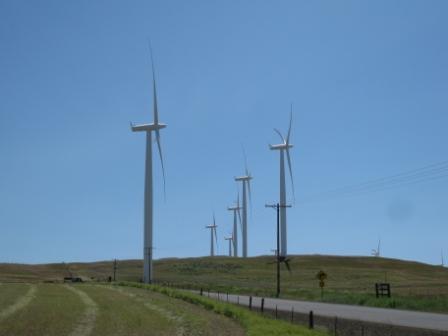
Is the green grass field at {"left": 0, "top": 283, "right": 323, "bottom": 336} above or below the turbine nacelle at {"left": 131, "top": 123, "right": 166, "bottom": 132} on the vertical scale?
below

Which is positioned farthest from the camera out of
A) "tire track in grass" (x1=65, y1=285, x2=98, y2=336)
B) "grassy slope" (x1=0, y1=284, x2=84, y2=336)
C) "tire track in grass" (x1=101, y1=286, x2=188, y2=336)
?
"tire track in grass" (x1=101, y1=286, x2=188, y2=336)

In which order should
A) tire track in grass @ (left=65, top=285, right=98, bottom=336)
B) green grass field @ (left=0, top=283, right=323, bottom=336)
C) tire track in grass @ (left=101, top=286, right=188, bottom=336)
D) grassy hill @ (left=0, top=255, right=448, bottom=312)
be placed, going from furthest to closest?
1. grassy hill @ (left=0, top=255, right=448, bottom=312)
2. tire track in grass @ (left=101, top=286, right=188, bottom=336)
3. tire track in grass @ (left=65, top=285, right=98, bottom=336)
4. green grass field @ (left=0, top=283, right=323, bottom=336)

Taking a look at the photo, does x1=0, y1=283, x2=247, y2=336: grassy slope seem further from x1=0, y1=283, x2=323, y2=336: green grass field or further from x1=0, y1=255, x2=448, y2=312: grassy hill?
x1=0, y1=255, x2=448, y2=312: grassy hill

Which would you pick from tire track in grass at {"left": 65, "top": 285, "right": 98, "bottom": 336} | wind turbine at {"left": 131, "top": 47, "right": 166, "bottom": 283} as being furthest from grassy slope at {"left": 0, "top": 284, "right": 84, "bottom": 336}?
wind turbine at {"left": 131, "top": 47, "right": 166, "bottom": 283}

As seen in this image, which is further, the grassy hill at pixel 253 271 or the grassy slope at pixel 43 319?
the grassy hill at pixel 253 271

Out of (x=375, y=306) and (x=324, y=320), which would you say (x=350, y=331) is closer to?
(x=324, y=320)

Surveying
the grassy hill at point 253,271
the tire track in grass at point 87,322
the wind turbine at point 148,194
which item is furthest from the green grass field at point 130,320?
the grassy hill at point 253,271

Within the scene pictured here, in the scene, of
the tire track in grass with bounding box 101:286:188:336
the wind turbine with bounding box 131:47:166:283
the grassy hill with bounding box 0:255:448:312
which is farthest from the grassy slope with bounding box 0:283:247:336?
the grassy hill with bounding box 0:255:448:312

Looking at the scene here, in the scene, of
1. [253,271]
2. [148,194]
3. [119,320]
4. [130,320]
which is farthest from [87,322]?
[253,271]

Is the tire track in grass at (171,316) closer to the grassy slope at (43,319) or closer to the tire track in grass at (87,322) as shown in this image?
the tire track in grass at (87,322)

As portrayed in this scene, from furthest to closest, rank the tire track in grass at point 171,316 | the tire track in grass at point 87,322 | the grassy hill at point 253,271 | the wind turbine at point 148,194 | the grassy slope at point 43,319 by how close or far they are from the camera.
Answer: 1. the grassy hill at point 253,271
2. the wind turbine at point 148,194
3. the tire track in grass at point 171,316
4. the grassy slope at point 43,319
5. the tire track in grass at point 87,322

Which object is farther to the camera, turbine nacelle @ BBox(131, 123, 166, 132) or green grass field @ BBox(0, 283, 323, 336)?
turbine nacelle @ BBox(131, 123, 166, 132)

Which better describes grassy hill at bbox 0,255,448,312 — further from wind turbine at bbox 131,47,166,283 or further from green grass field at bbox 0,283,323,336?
green grass field at bbox 0,283,323,336

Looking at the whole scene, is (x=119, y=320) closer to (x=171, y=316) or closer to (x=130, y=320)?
(x=130, y=320)
